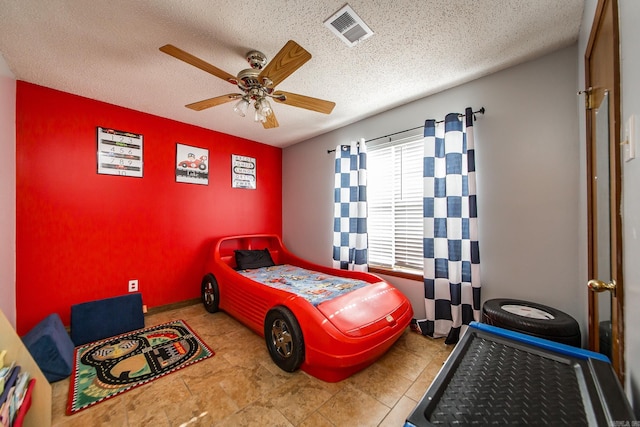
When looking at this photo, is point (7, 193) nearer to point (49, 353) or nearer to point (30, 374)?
point (49, 353)

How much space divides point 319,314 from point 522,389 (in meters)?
1.19

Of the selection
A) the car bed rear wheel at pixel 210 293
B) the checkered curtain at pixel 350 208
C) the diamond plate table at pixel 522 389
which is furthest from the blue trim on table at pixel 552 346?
the car bed rear wheel at pixel 210 293

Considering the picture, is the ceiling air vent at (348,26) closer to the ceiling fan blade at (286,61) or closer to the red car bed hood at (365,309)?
the ceiling fan blade at (286,61)

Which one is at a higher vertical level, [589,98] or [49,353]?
[589,98]

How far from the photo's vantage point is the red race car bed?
1.64 m

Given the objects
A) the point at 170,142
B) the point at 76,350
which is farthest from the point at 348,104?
the point at 76,350

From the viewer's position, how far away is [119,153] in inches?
104

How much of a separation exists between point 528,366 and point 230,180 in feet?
11.5

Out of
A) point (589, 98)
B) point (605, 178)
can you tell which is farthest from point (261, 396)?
point (589, 98)

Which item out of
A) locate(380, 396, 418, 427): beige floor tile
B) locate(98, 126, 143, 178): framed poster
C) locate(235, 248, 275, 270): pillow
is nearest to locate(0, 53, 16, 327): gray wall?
locate(98, 126, 143, 178): framed poster

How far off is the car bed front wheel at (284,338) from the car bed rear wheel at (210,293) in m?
1.12

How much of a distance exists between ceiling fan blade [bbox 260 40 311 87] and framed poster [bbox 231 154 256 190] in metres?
2.09

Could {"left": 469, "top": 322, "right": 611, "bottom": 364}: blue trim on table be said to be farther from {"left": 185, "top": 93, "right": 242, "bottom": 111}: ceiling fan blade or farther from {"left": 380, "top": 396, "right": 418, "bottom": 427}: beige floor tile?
{"left": 185, "top": 93, "right": 242, "bottom": 111}: ceiling fan blade

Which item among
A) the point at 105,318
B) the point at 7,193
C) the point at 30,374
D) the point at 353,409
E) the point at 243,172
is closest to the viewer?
Result: the point at 30,374
